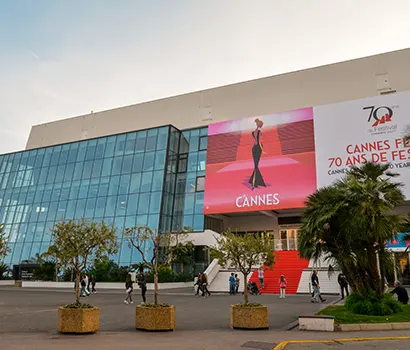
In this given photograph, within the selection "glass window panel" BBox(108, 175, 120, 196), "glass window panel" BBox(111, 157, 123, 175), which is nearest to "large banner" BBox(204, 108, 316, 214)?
"glass window panel" BBox(108, 175, 120, 196)

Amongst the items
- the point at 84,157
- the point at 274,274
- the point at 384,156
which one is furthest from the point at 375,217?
the point at 84,157

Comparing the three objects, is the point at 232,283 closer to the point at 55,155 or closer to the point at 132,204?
the point at 132,204

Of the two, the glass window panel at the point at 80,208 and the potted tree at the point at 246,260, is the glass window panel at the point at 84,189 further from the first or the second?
the potted tree at the point at 246,260

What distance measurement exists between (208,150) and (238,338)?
1268 inches

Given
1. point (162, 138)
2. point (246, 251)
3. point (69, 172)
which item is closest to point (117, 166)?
point (162, 138)

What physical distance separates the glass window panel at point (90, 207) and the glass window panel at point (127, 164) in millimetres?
4471

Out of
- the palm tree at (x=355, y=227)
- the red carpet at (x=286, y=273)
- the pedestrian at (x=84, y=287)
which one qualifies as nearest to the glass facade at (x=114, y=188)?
the red carpet at (x=286, y=273)

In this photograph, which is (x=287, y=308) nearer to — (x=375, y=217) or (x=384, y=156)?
(x=375, y=217)

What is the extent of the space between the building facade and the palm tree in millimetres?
20380

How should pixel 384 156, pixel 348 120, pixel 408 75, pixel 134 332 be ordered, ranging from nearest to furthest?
pixel 134 332 < pixel 384 156 < pixel 348 120 < pixel 408 75

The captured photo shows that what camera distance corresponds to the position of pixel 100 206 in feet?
130

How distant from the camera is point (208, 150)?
4062cm

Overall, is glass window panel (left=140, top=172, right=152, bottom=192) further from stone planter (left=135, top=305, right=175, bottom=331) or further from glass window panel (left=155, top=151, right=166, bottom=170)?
stone planter (left=135, top=305, right=175, bottom=331)

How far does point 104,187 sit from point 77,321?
106ft
